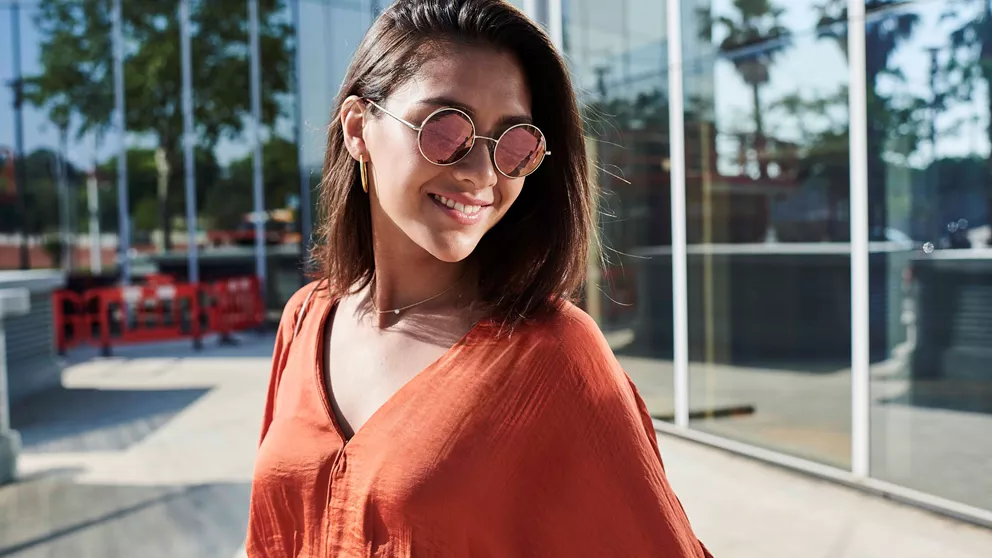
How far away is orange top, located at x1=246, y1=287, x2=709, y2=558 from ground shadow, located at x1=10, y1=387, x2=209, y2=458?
221 inches

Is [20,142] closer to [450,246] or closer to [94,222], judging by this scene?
[94,222]

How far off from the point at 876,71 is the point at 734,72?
1.09m

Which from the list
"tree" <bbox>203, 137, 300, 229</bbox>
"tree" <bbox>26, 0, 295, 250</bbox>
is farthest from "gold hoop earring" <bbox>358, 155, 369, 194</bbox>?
"tree" <bbox>26, 0, 295, 250</bbox>

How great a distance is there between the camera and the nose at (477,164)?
1.07m

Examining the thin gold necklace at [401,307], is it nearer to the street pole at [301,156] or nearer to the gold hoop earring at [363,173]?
the gold hoop earring at [363,173]

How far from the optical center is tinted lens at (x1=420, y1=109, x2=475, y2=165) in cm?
104

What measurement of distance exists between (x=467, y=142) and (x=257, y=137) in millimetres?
13866

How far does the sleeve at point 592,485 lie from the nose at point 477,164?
271 millimetres

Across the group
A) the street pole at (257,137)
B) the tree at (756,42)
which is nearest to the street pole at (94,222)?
the street pole at (257,137)

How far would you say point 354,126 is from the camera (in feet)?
4.07

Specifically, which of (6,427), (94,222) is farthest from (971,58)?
(94,222)

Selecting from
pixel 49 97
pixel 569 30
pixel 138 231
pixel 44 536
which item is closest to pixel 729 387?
pixel 569 30

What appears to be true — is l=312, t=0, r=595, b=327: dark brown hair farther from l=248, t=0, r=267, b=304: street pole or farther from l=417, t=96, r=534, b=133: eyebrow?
l=248, t=0, r=267, b=304: street pole

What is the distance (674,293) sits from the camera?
19.0ft
